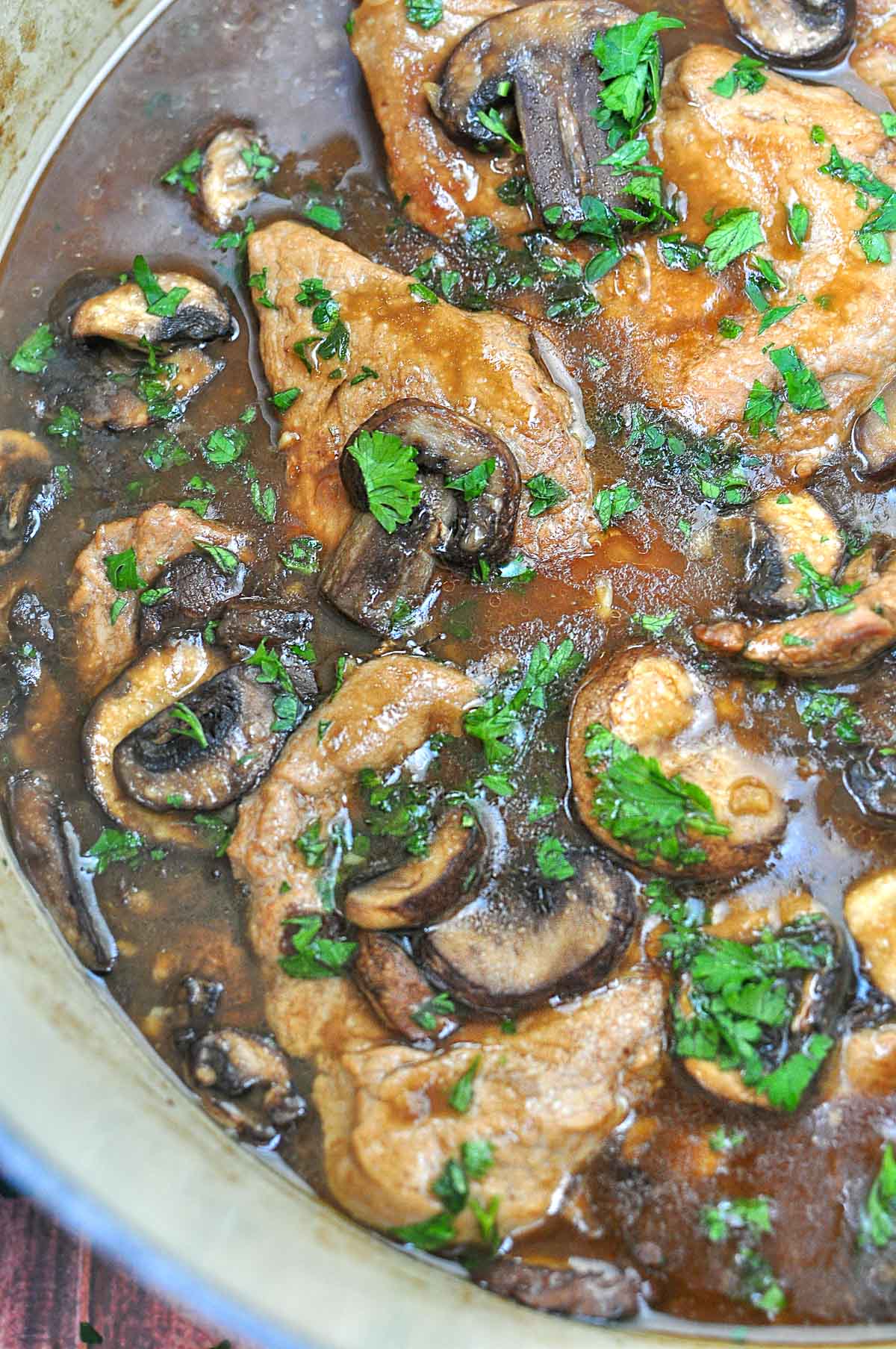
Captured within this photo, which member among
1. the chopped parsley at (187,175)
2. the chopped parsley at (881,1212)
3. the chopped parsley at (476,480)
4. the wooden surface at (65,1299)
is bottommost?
the chopped parsley at (881,1212)

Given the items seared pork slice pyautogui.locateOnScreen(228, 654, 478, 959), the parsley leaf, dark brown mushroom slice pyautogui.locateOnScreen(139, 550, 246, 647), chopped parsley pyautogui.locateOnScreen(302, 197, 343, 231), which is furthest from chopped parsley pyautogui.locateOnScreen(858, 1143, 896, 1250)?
chopped parsley pyautogui.locateOnScreen(302, 197, 343, 231)

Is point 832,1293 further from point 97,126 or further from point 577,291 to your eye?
point 97,126

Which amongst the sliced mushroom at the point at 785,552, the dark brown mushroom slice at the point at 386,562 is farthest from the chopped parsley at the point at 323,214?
the sliced mushroom at the point at 785,552

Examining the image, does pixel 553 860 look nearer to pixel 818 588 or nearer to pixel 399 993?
pixel 399 993

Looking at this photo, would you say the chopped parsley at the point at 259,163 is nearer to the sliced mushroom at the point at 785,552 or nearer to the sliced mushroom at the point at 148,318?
the sliced mushroom at the point at 148,318

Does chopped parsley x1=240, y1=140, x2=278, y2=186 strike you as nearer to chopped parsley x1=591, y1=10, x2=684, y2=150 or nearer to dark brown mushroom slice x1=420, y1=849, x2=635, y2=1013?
chopped parsley x1=591, y1=10, x2=684, y2=150

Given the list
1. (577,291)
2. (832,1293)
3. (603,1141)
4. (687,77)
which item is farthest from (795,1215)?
(687,77)
